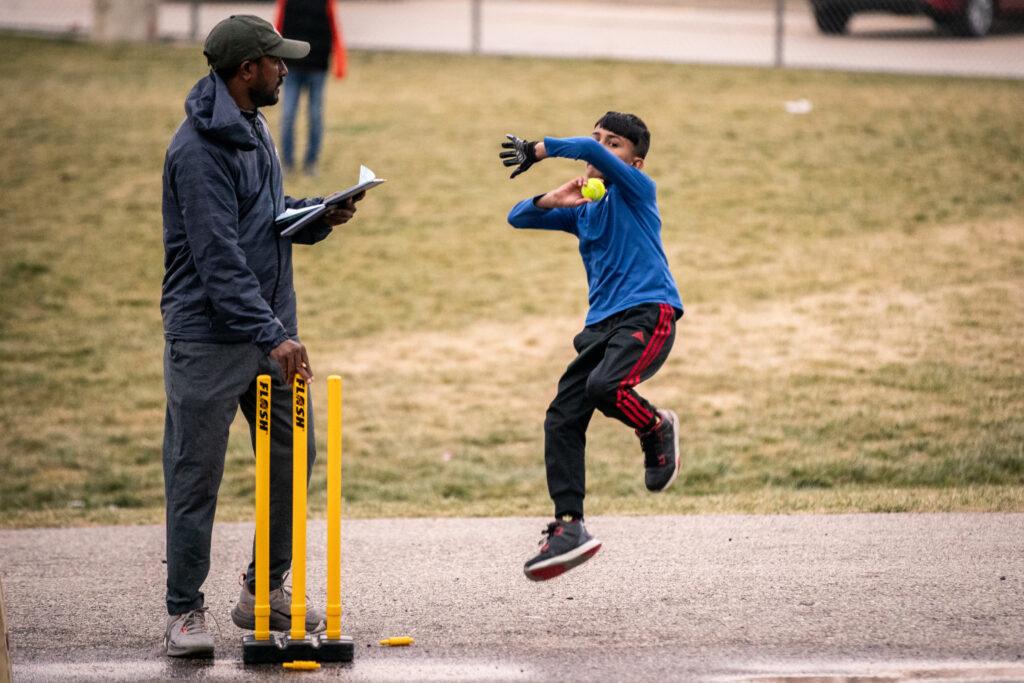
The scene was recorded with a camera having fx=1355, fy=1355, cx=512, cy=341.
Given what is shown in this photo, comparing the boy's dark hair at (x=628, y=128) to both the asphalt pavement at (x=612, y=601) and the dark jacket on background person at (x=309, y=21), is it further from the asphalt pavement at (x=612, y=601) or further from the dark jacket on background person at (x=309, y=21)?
the dark jacket on background person at (x=309, y=21)

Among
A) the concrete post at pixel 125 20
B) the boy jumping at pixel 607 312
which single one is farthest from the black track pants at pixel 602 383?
the concrete post at pixel 125 20

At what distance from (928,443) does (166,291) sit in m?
5.52

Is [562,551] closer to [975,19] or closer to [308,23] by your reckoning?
[308,23]

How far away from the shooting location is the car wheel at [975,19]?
18.7m

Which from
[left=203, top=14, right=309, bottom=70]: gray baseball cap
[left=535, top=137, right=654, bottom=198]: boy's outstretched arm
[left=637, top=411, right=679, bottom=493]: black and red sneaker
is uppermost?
[left=203, top=14, right=309, bottom=70]: gray baseball cap

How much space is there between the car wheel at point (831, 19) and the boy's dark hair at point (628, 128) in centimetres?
1483

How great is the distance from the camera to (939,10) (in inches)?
727

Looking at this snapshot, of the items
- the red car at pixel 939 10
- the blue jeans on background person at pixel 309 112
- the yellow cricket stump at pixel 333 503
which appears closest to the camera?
the yellow cricket stump at pixel 333 503

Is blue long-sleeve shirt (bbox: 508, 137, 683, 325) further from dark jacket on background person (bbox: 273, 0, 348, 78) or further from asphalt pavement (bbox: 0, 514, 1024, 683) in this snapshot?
dark jacket on background person (bbox: 273, 0, 348, 78)

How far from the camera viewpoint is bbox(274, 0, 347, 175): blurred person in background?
13.5m

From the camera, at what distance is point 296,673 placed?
5117 mm

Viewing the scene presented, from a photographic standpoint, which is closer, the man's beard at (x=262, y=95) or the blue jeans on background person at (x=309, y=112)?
the man's beard at (x=262, y=95)

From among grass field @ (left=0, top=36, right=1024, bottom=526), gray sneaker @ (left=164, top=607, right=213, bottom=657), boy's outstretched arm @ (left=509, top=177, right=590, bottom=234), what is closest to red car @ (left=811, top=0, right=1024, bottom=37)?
grass field @ (left=0, top=36, right=1024, bottom=526)

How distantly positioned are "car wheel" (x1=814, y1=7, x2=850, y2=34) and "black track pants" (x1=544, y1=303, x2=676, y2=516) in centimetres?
1494
